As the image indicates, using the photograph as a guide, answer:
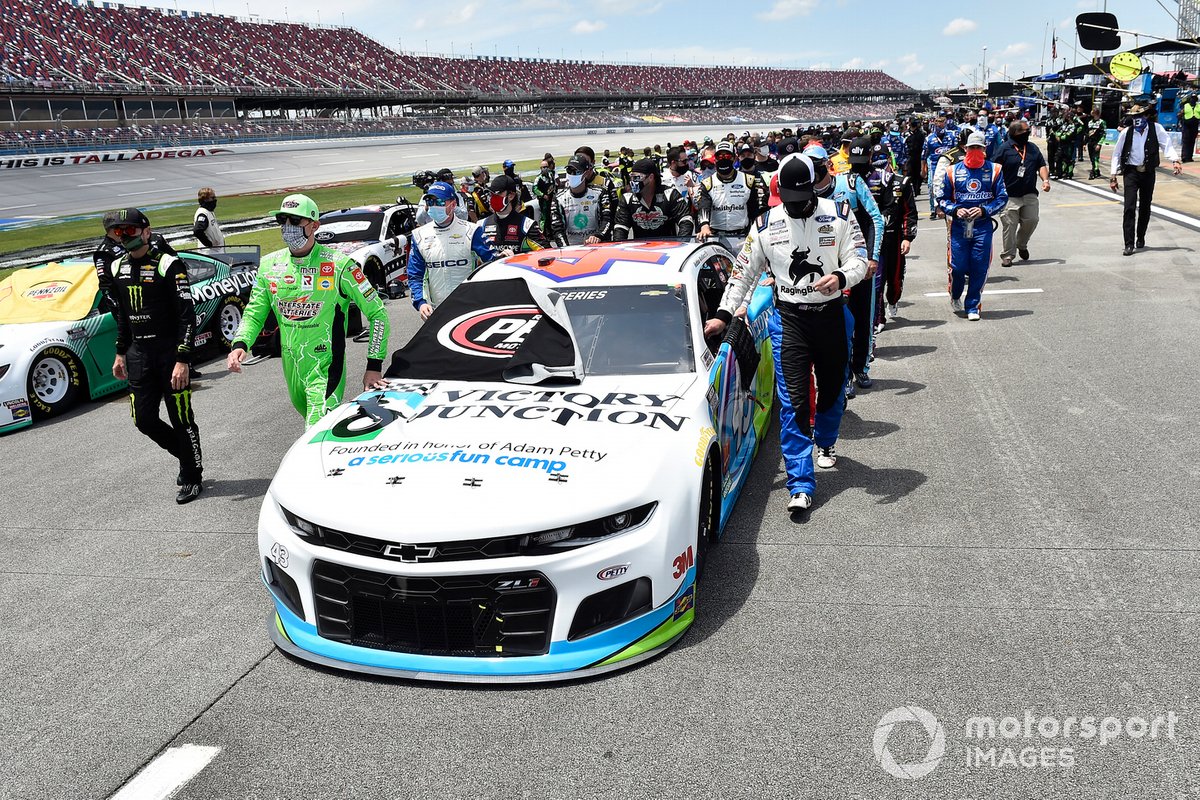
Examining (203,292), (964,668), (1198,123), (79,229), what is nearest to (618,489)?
(964,668)

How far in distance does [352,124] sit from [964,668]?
6967 centimetres

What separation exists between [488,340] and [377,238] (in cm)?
938

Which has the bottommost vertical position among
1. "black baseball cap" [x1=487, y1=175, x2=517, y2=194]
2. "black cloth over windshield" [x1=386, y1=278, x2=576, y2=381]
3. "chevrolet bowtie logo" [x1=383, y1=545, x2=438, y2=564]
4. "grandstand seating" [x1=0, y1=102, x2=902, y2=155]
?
"chevrolet bowtie logo" [x1=383, y1=545, x2=438, y2=564]

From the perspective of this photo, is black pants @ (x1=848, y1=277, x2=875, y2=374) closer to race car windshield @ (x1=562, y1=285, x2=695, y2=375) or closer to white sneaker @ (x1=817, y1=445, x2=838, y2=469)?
white sneaker @ (x1=817, y1=445, x2=838, y2=469)

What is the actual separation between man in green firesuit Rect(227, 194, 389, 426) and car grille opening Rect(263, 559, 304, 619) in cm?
168

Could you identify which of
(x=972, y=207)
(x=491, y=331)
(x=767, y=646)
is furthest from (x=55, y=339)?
(x=972, y=207)

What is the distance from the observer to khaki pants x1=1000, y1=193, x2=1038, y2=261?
43.1 feet

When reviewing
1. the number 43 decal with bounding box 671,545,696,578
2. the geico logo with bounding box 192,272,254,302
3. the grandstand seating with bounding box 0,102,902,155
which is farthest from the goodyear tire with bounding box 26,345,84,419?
the grandstand seating with bounding box 0,102,902,155

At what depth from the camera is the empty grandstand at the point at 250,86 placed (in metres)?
54.4

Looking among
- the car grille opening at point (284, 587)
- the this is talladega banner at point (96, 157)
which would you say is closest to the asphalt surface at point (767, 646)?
the car grille opening at point (284, 587)

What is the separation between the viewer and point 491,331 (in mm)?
5227

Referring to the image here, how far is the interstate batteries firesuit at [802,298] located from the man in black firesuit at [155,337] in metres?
3.54

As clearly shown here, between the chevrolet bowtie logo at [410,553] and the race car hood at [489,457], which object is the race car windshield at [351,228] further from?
the chevrolet bowtie logo at [410,553]

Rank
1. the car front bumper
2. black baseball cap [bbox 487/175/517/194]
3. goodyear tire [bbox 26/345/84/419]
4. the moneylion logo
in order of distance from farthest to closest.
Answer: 1. goodyear tire [bbox 26/345/84/419]
2. black baseball cap [bbox 487/175/517/194]
3. the car front bumper
4. the moneylion logo
